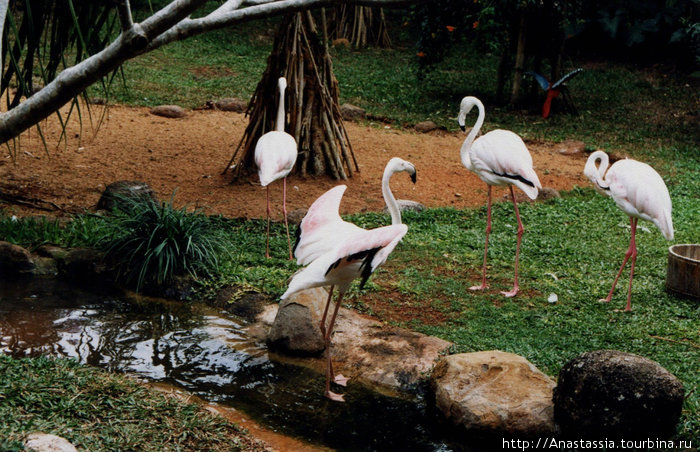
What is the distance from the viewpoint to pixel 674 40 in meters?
13.8

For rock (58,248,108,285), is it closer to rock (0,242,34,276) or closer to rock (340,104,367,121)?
rock (0,242,34,276)

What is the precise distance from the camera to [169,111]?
10.9 m

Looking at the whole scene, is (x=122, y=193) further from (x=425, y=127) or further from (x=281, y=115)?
(x=425, y=127)

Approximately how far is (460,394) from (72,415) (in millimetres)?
1970

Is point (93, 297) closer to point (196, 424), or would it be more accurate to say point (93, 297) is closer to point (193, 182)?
point (196, 424)

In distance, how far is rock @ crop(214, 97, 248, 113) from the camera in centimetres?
1157

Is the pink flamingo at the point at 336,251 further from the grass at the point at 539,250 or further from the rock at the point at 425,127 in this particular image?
the rock at the point at 425,127

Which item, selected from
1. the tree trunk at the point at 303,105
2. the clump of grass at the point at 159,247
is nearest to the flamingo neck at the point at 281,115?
the tree trunk at the point at 303,105

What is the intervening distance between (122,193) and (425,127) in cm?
530

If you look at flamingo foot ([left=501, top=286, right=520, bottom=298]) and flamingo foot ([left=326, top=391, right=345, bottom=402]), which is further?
flamingo foot ([left=501, top=286, right=520, bottom=298])

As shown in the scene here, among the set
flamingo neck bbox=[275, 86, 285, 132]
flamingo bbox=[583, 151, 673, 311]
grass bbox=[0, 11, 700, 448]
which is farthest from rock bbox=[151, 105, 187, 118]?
flamingo bbox=[583, 151, 673, 311]

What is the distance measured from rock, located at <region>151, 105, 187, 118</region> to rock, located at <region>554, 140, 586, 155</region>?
522cm

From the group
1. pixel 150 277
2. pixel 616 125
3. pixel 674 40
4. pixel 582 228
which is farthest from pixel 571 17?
pixel 150 277

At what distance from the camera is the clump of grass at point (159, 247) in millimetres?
5781
